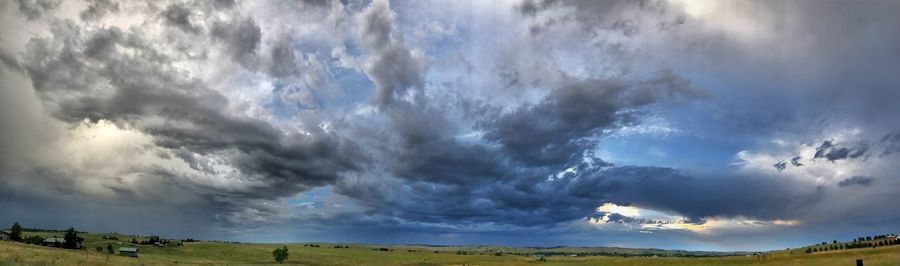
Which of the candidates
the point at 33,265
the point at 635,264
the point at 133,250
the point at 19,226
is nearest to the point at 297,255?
the point at 133,250

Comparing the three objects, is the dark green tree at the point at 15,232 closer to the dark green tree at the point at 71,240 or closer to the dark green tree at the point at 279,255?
the dark green tree at the point at 71,240

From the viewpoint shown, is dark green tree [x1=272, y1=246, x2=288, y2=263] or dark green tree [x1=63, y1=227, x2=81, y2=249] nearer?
dark green tree [x1=272, y1=246, x2=288, y2=263]

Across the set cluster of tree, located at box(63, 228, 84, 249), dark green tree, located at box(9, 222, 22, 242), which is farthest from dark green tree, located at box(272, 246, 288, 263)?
dark green tree, located at box(9, 222, 22, 242)

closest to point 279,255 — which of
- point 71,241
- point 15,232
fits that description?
point 71,241

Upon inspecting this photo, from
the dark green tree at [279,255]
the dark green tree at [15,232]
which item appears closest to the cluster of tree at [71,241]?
the dark green tree at [15,232]

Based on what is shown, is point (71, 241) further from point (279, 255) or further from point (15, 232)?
point (279, 255)

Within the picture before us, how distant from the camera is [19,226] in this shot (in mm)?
173250

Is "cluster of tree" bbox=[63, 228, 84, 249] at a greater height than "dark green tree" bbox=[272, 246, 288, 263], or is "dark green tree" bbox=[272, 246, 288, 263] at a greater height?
"cluster of tree" bbox=[63, 228, 84, 249]

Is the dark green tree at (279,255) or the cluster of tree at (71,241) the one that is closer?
the dark green tree at (279,255)

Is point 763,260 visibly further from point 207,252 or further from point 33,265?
point 207,252

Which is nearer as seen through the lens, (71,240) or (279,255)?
(279,255)

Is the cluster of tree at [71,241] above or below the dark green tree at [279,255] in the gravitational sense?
above

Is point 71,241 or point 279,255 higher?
point 71,241

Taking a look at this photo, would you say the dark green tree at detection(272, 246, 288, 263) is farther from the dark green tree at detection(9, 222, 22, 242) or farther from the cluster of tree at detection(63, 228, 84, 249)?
the dark green tree at detection(9, 222, 22, 242)
